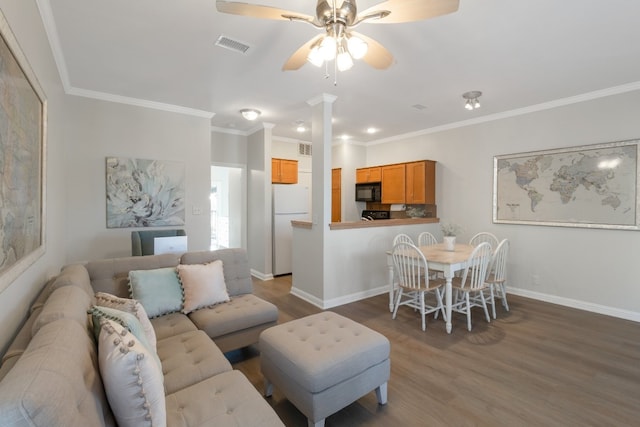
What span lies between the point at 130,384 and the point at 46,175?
6.25 ft

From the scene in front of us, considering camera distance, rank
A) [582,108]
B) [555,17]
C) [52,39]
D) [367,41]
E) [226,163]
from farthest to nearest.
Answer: [226,163] < [582,108] < [52,39] < [555,17] < [367,41]

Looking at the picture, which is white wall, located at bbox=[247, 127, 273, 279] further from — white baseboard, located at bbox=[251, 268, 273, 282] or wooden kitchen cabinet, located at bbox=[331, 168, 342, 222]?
wooden kitchen cabinet, located at bbox=[331, 168, 342, 222]

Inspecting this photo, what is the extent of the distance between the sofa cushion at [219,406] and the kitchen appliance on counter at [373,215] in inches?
203

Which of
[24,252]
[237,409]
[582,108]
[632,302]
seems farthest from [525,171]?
[24,252]

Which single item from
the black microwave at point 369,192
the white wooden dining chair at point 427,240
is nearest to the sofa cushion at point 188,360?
the white wooden dining chair at point 427,240

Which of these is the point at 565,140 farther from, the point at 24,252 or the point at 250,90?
the point at 24,252

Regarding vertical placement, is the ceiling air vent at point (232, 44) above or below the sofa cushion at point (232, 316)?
above

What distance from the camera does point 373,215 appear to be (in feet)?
21.7

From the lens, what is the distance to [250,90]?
3658 mm

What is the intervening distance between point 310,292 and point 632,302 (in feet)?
12.6

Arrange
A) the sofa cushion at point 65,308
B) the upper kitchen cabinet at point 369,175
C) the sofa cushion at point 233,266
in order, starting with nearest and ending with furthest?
the sofa cushion at point 65,308
the sofa cushion at point 233,266
the upper kitchen cabinet at point 369,175

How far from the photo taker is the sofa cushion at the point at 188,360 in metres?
1.57

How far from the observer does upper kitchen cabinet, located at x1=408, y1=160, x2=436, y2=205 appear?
5328 mm

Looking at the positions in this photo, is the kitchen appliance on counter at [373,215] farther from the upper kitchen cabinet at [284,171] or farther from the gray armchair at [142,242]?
the gray armchair at [142,242]
